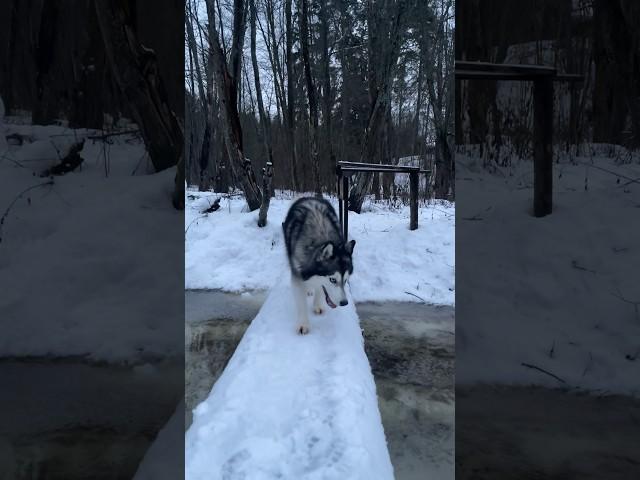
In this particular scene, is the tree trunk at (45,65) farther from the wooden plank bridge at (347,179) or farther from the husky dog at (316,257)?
the wooden plank bridge at (347,179)

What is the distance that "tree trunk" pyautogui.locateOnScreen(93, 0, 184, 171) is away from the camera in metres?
1.58

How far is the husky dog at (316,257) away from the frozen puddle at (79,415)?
2.11 m

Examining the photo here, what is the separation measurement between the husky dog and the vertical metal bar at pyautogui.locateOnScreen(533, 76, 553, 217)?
2269 millimetres

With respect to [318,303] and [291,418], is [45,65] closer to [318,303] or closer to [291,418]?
[291,418]

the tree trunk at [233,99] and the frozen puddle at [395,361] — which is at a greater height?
the tree trunk at [233,99]

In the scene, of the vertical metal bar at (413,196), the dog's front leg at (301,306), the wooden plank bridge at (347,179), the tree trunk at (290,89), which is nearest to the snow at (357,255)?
the vertical metal bar at (413,196)

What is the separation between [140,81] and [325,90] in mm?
11597

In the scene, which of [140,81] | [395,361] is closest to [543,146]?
[140,81]

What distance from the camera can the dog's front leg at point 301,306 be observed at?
3688mm

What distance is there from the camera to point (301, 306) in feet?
12.4

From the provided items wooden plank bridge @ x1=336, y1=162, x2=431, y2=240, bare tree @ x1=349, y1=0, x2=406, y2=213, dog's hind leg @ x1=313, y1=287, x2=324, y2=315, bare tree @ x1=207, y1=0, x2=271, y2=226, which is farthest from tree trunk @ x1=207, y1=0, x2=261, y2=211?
dog's hind leg @ x1=313, y1=287, x2=324, y2=315

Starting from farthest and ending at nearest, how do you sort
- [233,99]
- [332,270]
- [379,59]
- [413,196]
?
[379,59] → [233,99] → [413,196] → [332,270]

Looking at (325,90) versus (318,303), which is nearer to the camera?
(318,303)

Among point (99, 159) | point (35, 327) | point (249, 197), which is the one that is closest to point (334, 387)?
point (35, 327)
